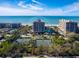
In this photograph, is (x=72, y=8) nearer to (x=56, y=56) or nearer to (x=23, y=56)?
(x=56, y=56)

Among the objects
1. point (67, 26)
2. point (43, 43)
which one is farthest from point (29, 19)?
point (67, 26)

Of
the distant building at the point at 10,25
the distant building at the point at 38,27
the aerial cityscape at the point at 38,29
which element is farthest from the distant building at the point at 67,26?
the distant building at the point at 10,25

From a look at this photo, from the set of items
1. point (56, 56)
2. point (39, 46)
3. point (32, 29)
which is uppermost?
point (32, 29)

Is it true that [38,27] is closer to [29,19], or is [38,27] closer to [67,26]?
[29,19]

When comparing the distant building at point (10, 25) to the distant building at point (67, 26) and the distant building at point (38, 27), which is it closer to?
the distant building at point (38, 27)

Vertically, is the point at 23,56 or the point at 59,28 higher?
the point at 59,28

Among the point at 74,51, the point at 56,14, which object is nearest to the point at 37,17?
the point at 56,14

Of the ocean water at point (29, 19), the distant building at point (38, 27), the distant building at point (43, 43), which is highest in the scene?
the ocean water at point (29, 19)

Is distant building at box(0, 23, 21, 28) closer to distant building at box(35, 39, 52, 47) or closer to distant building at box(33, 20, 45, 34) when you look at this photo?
distant building at box(33, 20, 45, 34)

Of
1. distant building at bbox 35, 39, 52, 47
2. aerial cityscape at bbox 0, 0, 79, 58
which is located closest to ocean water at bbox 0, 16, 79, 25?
aerial cityscape at bbox 0, 0, 79, 58
